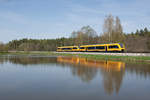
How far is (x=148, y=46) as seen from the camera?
52.1 m

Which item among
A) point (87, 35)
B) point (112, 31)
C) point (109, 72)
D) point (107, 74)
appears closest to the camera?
point (107, 74)

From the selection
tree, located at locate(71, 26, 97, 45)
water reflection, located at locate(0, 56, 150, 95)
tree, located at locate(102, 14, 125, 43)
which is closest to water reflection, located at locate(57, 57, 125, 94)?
water reflection, located at locate(0, 56, 150, 95)

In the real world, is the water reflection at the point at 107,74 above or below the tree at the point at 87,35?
below

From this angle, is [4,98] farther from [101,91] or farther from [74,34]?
[74,34]

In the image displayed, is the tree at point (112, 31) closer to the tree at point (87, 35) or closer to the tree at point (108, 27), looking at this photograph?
the tree at point (108, 27)

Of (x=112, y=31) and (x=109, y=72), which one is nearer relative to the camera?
(x=109, y=72)

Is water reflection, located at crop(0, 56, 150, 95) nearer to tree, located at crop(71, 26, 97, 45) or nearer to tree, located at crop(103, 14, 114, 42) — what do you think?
tree, located at crop(103, 14, 114, 42)

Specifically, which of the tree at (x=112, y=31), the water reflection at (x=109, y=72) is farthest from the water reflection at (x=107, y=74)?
the tree at (x=112, y=31)

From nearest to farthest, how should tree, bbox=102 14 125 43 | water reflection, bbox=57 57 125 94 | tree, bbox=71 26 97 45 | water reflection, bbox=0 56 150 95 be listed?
water reflection, bbox=57 57 125 94 < water reflection, bbox=0 56 150 95 < tree, bbox=102 14 125 43 < tree, bbox=71 26 97 45

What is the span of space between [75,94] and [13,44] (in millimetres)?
156008

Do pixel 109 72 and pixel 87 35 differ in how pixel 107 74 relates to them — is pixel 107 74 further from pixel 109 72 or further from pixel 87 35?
pixel 87 35

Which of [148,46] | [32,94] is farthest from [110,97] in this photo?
[148,46]

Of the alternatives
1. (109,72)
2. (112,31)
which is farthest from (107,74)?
(112,31)

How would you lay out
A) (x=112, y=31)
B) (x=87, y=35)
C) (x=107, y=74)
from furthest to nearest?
(x=87, y=35) → (x=112, y=31) → (x=107, y=74)
